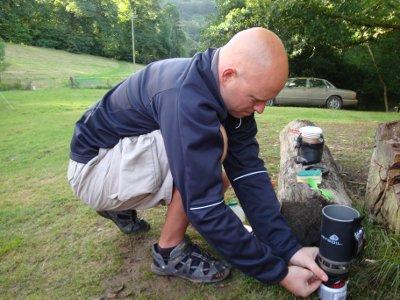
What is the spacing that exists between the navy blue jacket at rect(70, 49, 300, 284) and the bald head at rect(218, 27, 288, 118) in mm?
57

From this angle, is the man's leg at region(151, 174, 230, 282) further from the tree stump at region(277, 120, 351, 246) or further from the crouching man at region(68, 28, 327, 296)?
the tree stump at region(277, 120, 351, 246)

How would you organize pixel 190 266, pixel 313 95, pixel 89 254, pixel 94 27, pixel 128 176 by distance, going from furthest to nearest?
1. pixel 94 27
2. pixel 313 95
3. pixel 89 254
4. pixel 190 266
5. pixel 128 176

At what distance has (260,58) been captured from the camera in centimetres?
161

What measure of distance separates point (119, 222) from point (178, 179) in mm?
1062

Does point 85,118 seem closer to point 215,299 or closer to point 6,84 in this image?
point 215,299

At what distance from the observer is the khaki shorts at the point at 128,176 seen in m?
1.97

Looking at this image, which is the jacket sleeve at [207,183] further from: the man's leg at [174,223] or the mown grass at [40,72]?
the mown grass at [40,72]

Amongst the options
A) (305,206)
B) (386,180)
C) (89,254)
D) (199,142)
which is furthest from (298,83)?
(199,142)

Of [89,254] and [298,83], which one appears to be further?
[298,83]

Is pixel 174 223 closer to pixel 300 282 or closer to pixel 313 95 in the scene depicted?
pixel 300 282

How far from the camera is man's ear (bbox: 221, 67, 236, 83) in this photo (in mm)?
1667

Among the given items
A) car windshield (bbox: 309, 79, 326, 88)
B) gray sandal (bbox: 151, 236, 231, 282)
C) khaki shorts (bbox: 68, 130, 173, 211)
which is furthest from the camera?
car windshield (bbox: 309, 79, 326, 88)

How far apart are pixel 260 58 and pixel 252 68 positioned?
2.1 inches

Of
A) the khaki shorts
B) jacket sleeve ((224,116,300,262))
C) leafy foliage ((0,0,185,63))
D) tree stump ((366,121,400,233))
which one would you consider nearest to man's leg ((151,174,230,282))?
the khaki shorts
